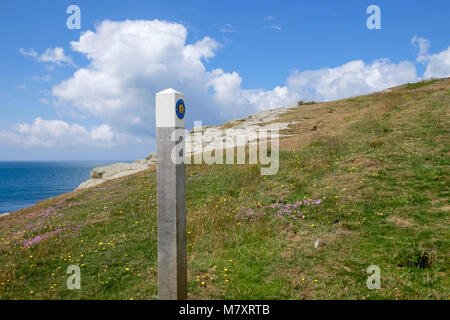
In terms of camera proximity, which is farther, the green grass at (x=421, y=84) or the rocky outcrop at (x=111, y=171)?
the rocky outcrop at (x=111, y=171)

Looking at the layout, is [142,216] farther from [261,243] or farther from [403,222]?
[403,222]

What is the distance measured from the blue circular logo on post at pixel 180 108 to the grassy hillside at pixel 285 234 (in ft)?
12.7

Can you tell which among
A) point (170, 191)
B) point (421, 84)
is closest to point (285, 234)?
point (170, 191)

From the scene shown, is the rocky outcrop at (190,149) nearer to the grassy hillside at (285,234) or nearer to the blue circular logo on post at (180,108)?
the grassy hillside at (285,234)

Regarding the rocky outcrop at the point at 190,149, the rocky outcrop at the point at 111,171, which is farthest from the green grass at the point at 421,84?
the rocky outcrop at the point at 111,171

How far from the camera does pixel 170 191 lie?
478 cm

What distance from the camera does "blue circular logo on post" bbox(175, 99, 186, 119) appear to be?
4852mm

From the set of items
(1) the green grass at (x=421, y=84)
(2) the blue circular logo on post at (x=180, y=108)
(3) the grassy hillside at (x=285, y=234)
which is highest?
(1) the green grass at (x=421, y=84)

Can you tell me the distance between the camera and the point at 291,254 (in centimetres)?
734

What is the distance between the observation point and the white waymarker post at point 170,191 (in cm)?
475

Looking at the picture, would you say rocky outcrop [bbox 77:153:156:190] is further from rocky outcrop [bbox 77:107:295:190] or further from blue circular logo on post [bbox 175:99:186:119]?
blue circular logo on post [bbox 175:99:186:119]

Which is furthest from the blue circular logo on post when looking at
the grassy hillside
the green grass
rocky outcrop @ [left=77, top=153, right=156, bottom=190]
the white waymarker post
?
the green grass
